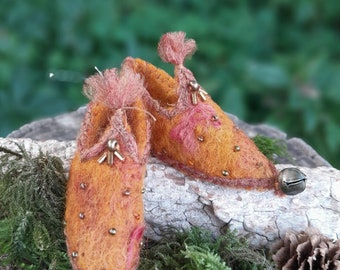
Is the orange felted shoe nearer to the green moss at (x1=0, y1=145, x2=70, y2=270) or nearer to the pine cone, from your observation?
the pine cone

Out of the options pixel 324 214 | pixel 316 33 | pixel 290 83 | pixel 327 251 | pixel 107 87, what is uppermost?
pixel 316 33

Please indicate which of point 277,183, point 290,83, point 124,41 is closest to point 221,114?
point 277,183

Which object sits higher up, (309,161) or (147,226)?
(309,161)

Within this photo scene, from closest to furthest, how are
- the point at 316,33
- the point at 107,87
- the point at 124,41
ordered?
1. the point at 107,87
2. the point at 124,41
3. the point at 316,33

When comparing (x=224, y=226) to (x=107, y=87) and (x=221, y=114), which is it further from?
(x=107, y=87)

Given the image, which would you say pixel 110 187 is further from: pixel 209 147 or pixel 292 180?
pixel 292 180

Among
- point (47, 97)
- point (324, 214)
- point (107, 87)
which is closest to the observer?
point (107, 87)

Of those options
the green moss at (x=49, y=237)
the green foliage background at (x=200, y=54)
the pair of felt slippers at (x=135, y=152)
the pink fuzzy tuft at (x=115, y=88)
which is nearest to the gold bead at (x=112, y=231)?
the pair of felt slippers at (x=135, y=152)
